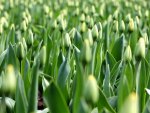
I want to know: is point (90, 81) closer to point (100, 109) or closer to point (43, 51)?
point (100, 109)

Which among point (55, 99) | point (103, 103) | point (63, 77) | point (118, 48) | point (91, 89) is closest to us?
point (91, 89)

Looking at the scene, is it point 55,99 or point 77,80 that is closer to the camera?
point 55,99

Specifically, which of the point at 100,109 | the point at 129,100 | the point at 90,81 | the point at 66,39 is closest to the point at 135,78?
the point at 100,109

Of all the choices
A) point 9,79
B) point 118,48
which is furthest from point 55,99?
point 118,48

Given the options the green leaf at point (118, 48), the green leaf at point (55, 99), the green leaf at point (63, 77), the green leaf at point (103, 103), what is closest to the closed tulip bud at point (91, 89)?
the green leaf at point (55, 99)

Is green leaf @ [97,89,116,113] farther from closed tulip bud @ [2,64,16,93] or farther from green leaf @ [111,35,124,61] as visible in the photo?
green leaf @ [111,35,124,61]

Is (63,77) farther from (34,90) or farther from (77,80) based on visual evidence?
(34,90)
